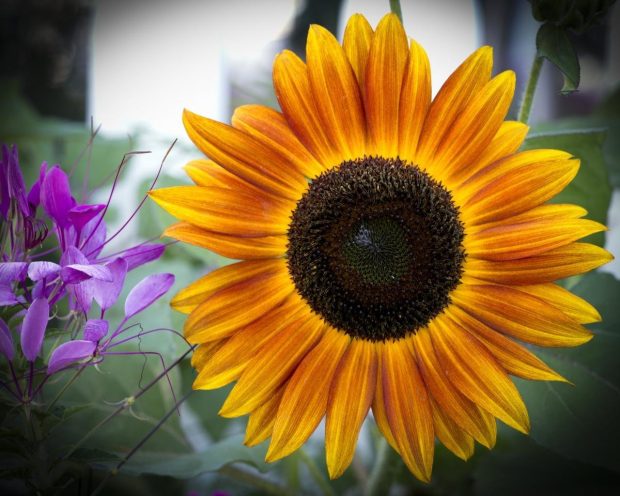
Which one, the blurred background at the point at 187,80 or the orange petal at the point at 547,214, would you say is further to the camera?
the blurred background at the point at 187,80

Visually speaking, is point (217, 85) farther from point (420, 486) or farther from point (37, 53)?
point (420, 486)

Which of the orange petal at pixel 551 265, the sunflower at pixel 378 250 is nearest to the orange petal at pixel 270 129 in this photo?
the sunflower at pixel 378 250

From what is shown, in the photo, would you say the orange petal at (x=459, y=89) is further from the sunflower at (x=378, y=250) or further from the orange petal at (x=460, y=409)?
the orange petal at (x=460, y=409)

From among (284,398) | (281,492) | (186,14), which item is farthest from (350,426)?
(186,14)

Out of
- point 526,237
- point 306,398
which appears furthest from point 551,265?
point 306,398

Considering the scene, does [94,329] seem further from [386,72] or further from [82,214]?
[386,72]
